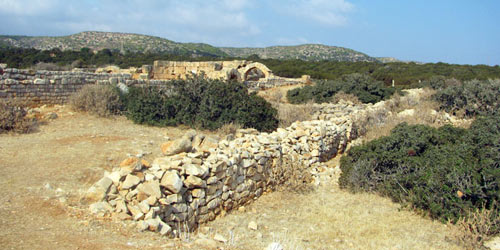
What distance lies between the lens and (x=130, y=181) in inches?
177

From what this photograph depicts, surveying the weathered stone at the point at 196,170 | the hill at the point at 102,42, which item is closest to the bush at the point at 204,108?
the weathered stone at the point at 196,170

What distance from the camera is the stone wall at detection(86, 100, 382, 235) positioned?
4309 mm

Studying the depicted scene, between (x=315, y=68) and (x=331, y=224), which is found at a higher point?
(x=315, y=68)

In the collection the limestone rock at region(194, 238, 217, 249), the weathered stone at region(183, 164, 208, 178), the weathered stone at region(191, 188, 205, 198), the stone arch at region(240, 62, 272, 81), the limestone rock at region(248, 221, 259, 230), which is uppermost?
the stone arch at region(240, 62, 272, 81)

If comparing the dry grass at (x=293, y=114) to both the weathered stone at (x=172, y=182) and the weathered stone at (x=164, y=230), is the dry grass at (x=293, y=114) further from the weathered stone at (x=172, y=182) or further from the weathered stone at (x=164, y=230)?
the weathered stone at (x=164, y=230)

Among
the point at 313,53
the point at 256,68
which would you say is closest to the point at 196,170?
the point at 256,68

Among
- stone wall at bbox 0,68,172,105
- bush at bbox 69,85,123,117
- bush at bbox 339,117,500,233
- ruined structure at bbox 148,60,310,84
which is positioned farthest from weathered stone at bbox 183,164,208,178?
ruined structure at bbox 148,60,310,84

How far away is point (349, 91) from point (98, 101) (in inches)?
387

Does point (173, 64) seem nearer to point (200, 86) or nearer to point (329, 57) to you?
point (200, 86)

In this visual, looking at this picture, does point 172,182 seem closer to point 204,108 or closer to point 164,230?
point 164,230

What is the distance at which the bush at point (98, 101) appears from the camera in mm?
11188

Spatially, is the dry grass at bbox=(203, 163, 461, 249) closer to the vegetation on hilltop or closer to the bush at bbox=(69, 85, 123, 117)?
the bush at bbox=(69, 85, 123, 117)

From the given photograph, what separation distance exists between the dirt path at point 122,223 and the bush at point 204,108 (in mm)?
2536

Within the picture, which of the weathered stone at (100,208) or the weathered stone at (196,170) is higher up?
the weathered stone at (196,170)
